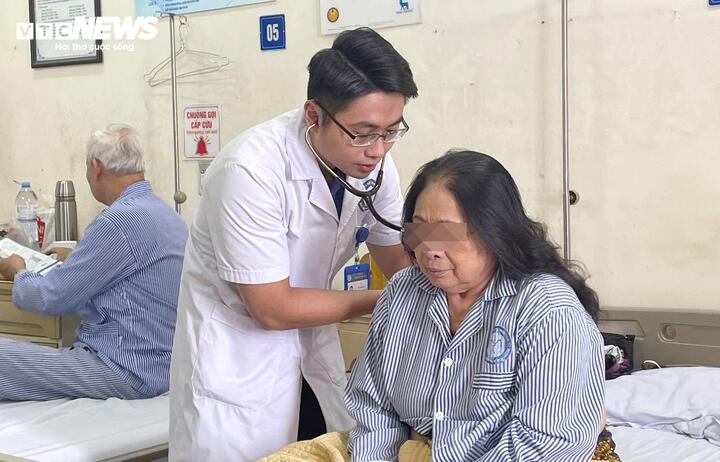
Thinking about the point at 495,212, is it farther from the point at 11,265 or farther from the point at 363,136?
the point at 11,265

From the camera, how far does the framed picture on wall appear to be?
403 cm

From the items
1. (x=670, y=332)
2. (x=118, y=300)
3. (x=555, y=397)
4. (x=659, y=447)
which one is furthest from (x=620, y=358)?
(x=118, y=300)

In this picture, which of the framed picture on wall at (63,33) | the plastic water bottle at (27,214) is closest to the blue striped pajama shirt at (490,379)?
the plastic water bottle at (27,214)

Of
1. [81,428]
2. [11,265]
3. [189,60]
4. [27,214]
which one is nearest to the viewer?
[81,428]

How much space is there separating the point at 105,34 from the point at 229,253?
2.61m

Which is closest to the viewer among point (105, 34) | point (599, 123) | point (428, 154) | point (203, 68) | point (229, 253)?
point (229, 253)

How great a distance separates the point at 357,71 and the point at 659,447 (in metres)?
1.18

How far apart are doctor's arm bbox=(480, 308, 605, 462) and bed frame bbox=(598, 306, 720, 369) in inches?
45.6

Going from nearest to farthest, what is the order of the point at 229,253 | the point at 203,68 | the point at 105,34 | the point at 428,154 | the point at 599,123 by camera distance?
1. the point at 229,253
2. the point at 599,123
3. the point at 428,154
4. the point at 203,68
5. the point at 105,34

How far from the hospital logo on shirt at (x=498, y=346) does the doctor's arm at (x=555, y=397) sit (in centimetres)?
2

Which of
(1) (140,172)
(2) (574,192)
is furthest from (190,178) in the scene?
(2) (574,192)

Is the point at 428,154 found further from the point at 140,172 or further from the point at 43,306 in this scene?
the point at 43,306

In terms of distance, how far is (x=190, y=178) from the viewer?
3.71m

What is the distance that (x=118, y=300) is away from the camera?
277 cm
